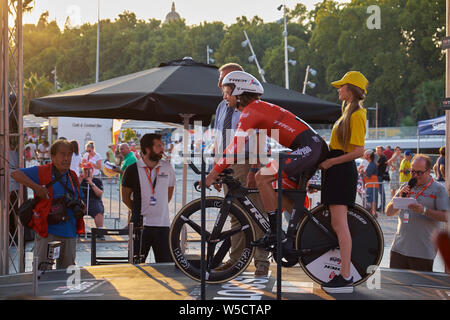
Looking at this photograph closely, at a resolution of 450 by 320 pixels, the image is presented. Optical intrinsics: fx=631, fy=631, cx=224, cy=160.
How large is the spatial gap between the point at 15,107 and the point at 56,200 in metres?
1.99

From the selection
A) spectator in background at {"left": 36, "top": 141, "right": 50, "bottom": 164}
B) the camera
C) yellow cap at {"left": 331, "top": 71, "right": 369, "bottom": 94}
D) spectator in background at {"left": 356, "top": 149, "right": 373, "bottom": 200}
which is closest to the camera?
yellow cap at {"left": 331, "top": 71, "right": 369, "bottom": 94}

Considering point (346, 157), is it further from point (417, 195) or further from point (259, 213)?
point (417, 195)

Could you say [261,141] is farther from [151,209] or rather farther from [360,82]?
[151,209]

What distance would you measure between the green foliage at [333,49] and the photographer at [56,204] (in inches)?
1967

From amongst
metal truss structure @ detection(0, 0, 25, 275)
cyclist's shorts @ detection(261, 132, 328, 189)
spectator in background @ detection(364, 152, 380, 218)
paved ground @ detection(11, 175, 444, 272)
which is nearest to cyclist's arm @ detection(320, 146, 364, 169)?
cyclist's shorts @ detection(261, 132, 328, 189)

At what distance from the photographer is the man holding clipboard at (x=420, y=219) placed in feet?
22.3

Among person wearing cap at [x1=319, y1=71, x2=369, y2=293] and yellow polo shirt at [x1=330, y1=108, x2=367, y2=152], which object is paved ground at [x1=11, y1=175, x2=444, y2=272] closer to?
person wearing cap at [x1=319, y1=71, x2=369, y2=293]

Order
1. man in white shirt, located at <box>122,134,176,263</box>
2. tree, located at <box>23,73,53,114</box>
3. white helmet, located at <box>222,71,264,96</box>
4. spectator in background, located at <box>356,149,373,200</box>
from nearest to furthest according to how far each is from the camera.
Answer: white helmet, located at <box>222,71,264,96</box> < man in white shirt, located at <box>122,134,176,263</box> < spectator in background, located at <box>356,149,373,200</box> < tree, located at <box>23,73,53,114</box>

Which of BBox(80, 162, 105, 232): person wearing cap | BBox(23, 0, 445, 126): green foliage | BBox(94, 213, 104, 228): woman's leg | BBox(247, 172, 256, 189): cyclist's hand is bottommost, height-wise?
BBox(94, 213, 104, 228): woman's leg

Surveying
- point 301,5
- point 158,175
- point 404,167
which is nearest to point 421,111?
point 301,5

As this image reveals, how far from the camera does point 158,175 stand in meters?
7.42

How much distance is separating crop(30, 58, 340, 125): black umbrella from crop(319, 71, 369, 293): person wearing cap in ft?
6.29

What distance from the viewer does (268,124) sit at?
531 centimetres

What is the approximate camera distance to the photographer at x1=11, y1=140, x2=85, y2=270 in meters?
6.41
